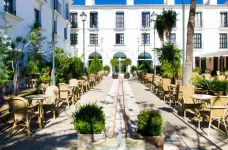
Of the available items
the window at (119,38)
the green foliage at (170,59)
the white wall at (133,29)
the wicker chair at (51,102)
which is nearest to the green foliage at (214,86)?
the wicker chair at (51,102)

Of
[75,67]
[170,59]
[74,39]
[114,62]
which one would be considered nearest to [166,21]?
[170,59]

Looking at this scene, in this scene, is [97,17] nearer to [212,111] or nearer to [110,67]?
[110,67]

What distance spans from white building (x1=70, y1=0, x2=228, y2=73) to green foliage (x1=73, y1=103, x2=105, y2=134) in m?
35.5

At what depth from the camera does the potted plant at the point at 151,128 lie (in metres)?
5.44

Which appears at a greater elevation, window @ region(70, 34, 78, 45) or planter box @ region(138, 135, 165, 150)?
window @ region(70, 34, 78, 45)

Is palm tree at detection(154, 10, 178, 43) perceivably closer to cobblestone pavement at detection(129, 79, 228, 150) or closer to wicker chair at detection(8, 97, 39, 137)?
cobblestone pavement at detection(129, 79, 228, 150)

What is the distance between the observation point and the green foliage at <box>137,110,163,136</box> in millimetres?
5555

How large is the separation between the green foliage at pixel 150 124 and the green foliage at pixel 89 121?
0.87 metres

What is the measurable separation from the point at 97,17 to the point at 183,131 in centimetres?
3579

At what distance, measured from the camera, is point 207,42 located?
4128 centimetres

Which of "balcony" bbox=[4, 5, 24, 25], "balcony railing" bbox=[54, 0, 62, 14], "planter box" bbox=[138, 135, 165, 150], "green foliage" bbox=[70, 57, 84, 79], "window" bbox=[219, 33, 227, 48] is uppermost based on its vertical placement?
"balcony railing" bbox=[54, 0, 62, 14]

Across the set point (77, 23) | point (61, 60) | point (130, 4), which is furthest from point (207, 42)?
point (61, 60)

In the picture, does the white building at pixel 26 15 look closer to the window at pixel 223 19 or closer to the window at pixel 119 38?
the window at pixel 119 38

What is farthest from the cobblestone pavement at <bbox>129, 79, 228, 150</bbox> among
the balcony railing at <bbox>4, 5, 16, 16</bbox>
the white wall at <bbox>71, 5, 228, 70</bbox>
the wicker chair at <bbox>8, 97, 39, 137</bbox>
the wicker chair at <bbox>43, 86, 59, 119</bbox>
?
the white wall at <bbox>71, 5, 228, 70</bbox>
